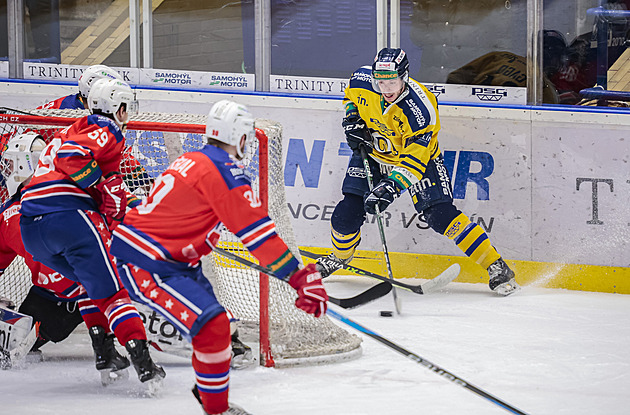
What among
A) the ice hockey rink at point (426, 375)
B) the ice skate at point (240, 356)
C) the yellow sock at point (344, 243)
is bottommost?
the ice hockey rink at point (426, 375)

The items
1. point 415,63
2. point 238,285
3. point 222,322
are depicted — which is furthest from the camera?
point 415,63

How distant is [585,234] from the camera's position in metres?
4.97

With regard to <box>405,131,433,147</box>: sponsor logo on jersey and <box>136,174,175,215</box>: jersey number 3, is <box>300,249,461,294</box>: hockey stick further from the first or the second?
<box>136,174,175,215</box>: jersey number 3

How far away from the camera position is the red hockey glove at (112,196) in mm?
3506

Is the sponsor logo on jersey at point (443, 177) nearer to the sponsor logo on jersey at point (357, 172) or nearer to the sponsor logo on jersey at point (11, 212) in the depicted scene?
the sponsor logo on jersey at point (357, 172)

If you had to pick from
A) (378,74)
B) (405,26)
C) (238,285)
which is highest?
(405,26)

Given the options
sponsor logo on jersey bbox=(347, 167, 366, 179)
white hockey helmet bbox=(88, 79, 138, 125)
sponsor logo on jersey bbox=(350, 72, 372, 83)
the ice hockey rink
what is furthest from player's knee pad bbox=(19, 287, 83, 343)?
sponsor logo on jersey bbox=(350, 72, 372, 83)

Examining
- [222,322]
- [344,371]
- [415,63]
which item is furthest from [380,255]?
[222,322]

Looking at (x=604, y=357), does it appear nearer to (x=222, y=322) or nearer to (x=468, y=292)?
(x=468, y=292)

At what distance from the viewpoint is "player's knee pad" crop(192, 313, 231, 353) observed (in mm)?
2768

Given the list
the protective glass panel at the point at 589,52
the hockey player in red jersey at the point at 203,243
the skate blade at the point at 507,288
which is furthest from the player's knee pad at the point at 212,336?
→ the protective glass panel at the point at 589,52

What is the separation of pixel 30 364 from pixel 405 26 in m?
2.87

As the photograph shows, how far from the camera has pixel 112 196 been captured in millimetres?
3514

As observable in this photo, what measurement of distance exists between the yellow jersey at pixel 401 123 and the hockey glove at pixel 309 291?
203 centimetres
